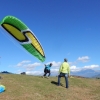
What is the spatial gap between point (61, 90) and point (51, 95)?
2.67m

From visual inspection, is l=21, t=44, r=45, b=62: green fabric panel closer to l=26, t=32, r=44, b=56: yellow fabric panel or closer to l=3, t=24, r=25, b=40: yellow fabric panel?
l=26, t=32, r=44, b=56: yellow fabric panel

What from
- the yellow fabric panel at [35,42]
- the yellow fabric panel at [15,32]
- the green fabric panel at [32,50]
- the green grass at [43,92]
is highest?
the yellow fabric panel at [15,32]

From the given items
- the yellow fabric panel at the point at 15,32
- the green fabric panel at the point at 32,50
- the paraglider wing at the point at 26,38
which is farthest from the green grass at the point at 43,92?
the yellow fabric panel at the point at 15,32

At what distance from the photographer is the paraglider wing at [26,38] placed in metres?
27.8

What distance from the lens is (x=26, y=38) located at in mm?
29453

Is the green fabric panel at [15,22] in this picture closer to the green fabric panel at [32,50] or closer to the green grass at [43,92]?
the green fabric panel at [32,50]

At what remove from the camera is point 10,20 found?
84.3ft

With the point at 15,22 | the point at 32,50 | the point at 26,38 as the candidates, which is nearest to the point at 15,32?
the point at 26,38

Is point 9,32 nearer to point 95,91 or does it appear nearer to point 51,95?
point 51,95


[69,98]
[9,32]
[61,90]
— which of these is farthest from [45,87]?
[9,32]

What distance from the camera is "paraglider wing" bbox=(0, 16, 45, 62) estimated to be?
27.8 metres

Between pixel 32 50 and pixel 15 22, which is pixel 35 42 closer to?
pixel 32 50

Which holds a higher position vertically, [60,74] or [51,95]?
[60,74]

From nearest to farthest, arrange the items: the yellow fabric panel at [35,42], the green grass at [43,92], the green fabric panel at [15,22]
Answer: the green grass at [43,92] → the green fabric panel at [15,22] → the yellow fabric panel at [35,42]
